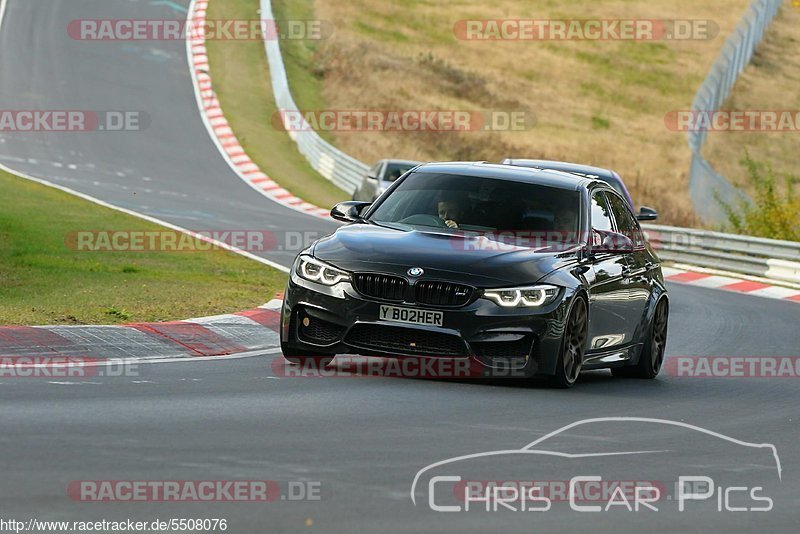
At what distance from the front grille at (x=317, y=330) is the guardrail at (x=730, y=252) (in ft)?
55.7

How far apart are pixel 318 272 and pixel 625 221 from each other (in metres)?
3.40

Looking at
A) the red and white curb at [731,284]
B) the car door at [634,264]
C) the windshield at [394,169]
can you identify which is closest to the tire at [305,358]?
the car door at [634,264]

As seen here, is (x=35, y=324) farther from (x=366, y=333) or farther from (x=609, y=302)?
(x=609, y=302)

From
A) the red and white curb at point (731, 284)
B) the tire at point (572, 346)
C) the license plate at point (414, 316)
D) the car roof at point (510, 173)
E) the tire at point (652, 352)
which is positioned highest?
the car roof at point (510, 173)

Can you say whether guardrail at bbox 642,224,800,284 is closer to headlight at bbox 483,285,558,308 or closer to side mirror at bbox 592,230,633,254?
side mirror at bbox 592,230,633,254

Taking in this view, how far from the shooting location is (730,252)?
93.2 feet

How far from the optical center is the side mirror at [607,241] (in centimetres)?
1206

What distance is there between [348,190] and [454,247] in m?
26.6

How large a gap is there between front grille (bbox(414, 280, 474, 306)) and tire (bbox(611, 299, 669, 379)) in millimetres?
2879

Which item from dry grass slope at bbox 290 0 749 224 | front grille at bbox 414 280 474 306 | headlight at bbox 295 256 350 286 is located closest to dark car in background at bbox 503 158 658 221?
headlight at bbox 295 256 350 286

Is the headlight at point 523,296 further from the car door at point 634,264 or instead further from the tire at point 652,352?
the tire at point 652,352

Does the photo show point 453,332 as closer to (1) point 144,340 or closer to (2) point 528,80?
(1) point 144,340

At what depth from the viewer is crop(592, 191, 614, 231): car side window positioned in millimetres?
12391

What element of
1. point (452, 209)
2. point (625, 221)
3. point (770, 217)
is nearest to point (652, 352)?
point (625, 221)
